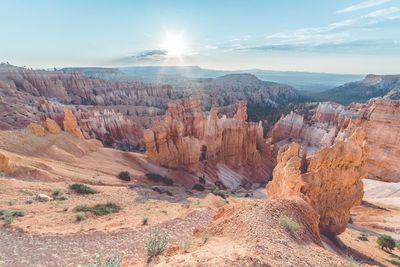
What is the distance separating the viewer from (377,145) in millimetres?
42156

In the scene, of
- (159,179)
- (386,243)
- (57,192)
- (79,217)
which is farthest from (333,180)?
(159,179)

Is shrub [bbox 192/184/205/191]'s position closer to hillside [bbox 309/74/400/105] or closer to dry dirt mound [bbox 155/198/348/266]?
dry dirt mound [bbox 155/198/348/266]

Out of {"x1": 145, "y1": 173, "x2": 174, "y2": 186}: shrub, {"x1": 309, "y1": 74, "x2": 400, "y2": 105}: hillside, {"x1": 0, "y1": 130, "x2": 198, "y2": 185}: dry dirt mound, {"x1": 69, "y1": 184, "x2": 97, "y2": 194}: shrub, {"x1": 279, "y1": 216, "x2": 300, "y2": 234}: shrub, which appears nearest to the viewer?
{"x1": 279, "y1": 216, "x2": 300, "y2": 234}: shrub

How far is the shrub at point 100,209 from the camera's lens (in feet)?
44.9

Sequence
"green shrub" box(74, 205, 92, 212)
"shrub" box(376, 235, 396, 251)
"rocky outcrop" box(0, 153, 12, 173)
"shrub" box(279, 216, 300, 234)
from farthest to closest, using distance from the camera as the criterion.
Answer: "rocky outcrop" box(0, 153, 12, 173)
"shrub" box(376, 235, 396, 251)
"green shrub" box(74, 205, 92, 212)
"shrub" box(279, 216, 300, 234)

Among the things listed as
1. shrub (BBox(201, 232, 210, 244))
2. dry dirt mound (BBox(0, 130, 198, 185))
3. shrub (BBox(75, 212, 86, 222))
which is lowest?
dry dirt mound (BBox(0, 130, 198, 185))

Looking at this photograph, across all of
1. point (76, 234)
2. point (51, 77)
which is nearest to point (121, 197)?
point (76, 234)

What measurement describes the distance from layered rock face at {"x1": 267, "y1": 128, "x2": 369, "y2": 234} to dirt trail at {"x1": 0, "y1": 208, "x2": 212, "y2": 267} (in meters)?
8.34

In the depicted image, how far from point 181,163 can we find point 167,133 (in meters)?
3.70

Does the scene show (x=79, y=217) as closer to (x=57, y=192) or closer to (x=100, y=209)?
(x=100, y=209)

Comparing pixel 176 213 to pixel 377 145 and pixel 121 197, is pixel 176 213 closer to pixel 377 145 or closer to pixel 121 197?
pixel 121 197

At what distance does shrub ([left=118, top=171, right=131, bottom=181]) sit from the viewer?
2647 centimetres

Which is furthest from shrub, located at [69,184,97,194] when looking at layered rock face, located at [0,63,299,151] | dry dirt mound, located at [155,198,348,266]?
layered rock face, located at [0,63,299,151]

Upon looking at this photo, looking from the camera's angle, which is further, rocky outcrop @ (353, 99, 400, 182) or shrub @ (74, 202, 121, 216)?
rocky outcrop @ (353, 99, 400, 182)
